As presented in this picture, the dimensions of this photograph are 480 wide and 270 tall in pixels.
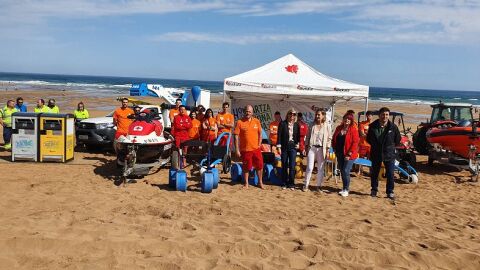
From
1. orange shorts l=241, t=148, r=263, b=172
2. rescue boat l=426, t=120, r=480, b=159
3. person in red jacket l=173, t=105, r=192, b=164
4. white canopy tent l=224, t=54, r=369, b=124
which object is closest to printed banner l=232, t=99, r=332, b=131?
white canopy tent l=224, t=54, r=369, b=124

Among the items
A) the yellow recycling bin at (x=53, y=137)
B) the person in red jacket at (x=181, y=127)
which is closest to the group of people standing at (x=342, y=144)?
the person in red jacket at (x=181, y=127)

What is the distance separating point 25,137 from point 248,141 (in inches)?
214

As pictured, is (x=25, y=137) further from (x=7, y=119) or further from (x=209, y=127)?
(x=209, y=127)

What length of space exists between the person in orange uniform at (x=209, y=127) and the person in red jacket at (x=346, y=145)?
11.0ft

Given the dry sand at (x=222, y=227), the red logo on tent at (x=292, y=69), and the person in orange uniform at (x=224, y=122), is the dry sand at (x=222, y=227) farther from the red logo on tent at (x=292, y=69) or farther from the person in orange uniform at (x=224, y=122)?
the red logo on tent at (x=292, y=69)

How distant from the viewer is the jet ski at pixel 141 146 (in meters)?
8.18

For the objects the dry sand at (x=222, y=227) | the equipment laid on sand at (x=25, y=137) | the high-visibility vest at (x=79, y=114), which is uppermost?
the high-visibility vest at (x=79, y=114)

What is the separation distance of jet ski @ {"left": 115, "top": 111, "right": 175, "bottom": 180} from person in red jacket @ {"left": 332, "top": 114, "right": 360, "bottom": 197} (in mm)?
3507

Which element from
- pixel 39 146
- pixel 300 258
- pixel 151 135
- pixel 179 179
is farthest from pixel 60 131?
pixel 300 258

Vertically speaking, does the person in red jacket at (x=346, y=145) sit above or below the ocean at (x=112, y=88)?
below

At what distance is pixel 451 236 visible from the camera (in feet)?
18.5

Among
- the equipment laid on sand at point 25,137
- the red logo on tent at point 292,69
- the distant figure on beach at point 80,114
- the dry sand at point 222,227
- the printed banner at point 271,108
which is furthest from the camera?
the printed banner at point 271,108

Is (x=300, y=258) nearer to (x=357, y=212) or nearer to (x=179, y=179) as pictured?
(x=357, y=212)

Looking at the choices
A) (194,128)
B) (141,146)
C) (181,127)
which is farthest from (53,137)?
(194,128)
